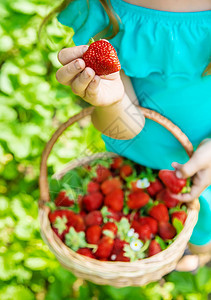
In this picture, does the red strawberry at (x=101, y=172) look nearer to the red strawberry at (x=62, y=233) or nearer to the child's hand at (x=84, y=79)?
the red strawberry at (x=62, y=233)

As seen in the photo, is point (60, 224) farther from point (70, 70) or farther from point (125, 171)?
point (70, 70)

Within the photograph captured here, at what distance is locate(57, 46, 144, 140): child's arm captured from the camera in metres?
0.66

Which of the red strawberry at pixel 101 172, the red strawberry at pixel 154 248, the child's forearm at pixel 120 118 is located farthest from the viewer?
the red strawberry at pixel 101 172

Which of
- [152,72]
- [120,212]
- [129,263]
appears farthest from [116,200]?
[152,72]

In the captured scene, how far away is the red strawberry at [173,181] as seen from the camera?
97 centimetres

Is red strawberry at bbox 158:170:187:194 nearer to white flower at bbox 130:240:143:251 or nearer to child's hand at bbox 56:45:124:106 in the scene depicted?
white flower at bbox 130:240:143:251

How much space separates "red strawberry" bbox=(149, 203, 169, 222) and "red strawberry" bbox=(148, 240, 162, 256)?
9 cm

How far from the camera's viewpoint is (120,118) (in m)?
0.89

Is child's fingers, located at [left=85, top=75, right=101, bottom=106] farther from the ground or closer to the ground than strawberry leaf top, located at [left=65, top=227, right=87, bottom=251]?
farther from the ground

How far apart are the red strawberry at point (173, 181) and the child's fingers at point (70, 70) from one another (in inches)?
17.1

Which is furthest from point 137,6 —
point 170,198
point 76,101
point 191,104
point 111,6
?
point 76,101

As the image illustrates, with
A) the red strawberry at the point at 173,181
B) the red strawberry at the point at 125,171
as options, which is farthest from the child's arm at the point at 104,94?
the red strawberry at the point at 125,171

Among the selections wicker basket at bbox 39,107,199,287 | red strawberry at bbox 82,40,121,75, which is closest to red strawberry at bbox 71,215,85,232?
wicker basket at bbox 39,107,199,287

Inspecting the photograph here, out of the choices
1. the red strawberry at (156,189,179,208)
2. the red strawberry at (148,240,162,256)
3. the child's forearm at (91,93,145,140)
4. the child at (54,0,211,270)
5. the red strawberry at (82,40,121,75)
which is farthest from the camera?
the red strawberry at (156,189,179,208)
